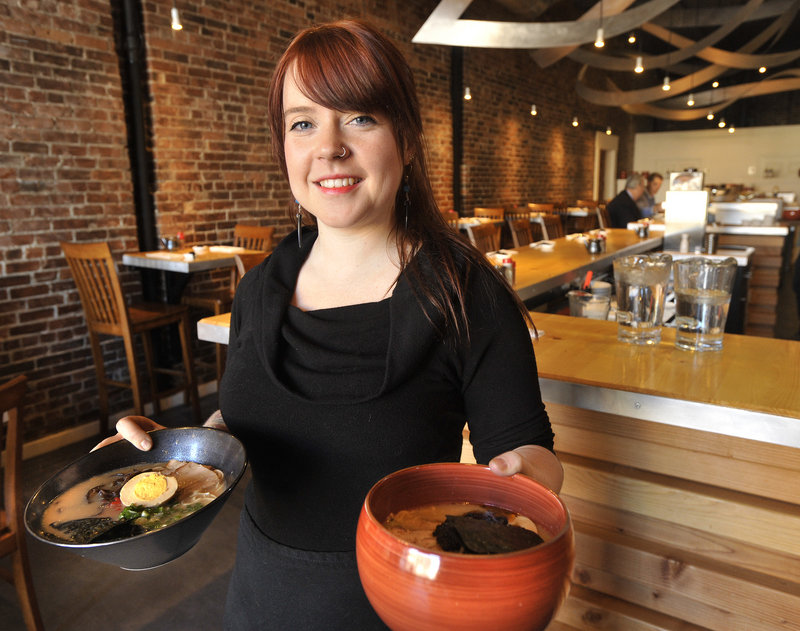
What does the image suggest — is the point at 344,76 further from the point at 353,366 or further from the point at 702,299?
the point at 702,299

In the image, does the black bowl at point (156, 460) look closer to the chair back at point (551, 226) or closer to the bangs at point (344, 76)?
the bangs at point (344, 76)

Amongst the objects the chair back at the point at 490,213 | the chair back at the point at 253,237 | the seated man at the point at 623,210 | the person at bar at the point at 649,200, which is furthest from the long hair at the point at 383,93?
the person at bar at the point at 649,200

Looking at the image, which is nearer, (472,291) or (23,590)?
(472,291)

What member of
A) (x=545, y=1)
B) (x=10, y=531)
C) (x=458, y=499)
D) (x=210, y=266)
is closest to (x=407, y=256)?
(x=458, y=499)

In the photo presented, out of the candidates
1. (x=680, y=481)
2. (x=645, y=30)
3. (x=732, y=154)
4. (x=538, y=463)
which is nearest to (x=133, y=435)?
(x=538, y=463)

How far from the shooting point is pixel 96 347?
12.2 ft

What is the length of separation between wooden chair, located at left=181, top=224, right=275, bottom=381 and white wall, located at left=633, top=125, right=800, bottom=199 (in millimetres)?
14552

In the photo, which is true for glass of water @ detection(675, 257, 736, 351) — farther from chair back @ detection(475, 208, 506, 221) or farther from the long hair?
chair back @ detection(475, 208, 506, 221)

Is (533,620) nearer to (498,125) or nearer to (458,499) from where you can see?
(458,499)

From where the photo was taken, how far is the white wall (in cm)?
1541

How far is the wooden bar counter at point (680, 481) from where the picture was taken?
1207 mm

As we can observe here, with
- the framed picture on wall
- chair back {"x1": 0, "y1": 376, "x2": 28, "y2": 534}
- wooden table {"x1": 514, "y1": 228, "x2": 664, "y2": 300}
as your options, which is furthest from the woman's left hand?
the framed picture on wall

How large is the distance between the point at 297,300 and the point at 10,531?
1496 millimetres

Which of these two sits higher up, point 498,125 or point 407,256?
point 498,125
